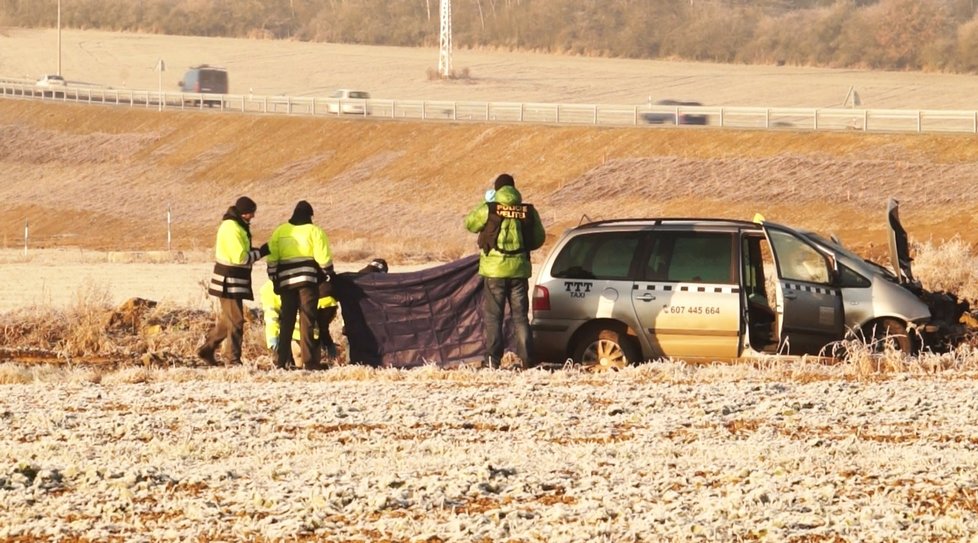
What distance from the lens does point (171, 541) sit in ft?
24.6

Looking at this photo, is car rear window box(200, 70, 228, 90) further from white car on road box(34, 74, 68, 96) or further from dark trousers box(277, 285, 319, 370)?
dark trousers box(277, 285, 319, 370)

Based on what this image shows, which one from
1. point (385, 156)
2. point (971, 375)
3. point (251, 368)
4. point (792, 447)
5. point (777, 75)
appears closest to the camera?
point (792, 447)

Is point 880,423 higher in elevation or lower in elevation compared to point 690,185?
lower

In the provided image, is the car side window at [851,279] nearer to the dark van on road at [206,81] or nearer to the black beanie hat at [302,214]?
the black beanie hat at [302,214]

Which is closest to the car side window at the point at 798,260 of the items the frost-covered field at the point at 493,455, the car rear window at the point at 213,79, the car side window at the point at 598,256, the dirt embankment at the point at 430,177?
the frost-covered field at the point at 493,455

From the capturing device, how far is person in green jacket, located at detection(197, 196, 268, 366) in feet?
48.1

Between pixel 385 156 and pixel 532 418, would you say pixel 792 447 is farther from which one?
pixel 385 156

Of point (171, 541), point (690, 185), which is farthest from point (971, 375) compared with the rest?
point (690, 185)

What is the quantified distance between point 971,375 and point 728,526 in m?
5.99

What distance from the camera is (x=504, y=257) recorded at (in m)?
14.2

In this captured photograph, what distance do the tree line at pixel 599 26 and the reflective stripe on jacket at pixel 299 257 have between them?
87445 mm

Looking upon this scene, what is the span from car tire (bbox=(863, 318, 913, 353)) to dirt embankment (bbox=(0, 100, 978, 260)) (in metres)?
20.5

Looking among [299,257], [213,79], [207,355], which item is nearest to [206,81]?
[213,79]

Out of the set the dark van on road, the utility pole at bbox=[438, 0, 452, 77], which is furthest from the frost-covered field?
the dark van on road
